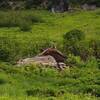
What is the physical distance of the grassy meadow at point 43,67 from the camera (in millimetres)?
24152

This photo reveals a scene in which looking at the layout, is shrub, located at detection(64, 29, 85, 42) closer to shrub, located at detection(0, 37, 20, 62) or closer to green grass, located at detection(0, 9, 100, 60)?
green grass, located at detection(0, 9, 100, 60)

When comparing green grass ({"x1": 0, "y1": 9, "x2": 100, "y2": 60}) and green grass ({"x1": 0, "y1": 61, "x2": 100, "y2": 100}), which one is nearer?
green grass ({"x1": 0, "y1": 61, "x2": 100, "y2": 100})

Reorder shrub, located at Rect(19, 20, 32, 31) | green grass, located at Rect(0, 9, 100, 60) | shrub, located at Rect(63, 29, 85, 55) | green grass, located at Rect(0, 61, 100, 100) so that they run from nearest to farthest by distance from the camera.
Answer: green grass, located at Rect(0, 61, 100, 100) → shrub, located at Rect(63, 29, 85, 55) → green grass, located at Rect(0, 9, 100, 60) → shrub, located at Rect(19, 20, 32, 31)

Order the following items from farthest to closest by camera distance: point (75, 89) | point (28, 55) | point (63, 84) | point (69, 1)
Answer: point (69, 1) < point (28, 55) < point (63, 84) < point (75, 89)

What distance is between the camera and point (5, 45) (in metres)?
37.2

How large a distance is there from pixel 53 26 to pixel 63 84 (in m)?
23.7

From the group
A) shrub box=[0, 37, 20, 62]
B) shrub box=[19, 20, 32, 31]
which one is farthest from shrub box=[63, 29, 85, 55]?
shrub box=[19, 20, 32, 31]

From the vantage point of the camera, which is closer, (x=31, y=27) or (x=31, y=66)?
(x=31, y=66)

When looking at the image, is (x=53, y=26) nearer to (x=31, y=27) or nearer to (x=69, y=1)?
(x=31, y=27)

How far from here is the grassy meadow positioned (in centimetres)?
2415

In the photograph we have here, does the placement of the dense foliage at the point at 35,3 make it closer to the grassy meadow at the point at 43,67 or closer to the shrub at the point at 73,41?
the grassy meadow at the point at 43,67

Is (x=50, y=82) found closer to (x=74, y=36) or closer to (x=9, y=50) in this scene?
(x=9, y=50)

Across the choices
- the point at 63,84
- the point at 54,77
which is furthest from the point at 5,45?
the point at 63,84

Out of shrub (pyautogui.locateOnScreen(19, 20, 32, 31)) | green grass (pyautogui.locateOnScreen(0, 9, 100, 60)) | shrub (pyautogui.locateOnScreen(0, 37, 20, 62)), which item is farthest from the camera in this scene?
shrub (pyautogui.locateOnScreen(19, 20, 32, 31))
